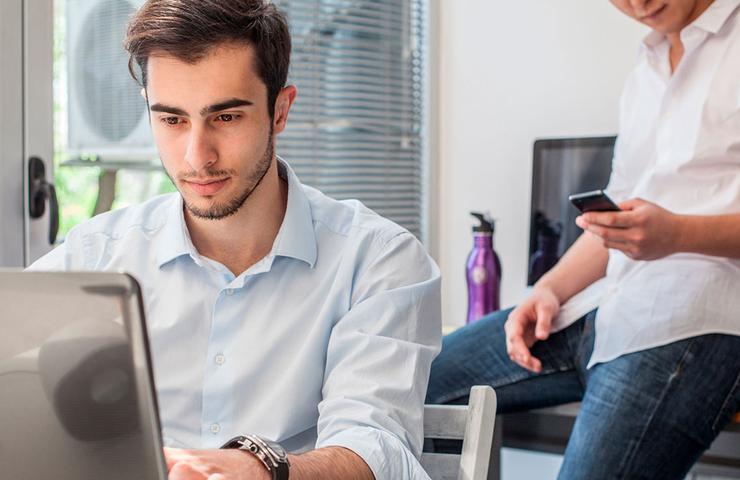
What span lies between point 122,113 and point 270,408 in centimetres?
132

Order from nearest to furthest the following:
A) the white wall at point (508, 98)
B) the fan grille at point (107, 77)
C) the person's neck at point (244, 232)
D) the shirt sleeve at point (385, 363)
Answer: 1. the shirt sleeve at point (385, 363)
2. the person's neck at point (244, 232)
3. the fan grille at point (107, 77)
4. the white wall at point (508, 98)

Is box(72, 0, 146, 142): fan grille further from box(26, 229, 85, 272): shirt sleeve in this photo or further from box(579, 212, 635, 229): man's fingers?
box(579, 212, 635, 229): man's fingers

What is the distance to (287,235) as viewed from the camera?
1.31 meters

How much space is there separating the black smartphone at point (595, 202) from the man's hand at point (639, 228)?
0.03 ft

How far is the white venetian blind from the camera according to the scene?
9.22ft

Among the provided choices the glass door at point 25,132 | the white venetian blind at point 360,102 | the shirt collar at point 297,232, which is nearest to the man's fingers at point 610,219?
the shirt collar at point 297,232

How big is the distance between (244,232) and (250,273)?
8cm

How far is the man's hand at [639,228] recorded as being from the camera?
1582mm

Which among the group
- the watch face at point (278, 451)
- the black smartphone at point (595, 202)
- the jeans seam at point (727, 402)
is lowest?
the jeans seam at point (727, 402)

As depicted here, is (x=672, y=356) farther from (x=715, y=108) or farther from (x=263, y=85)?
(x=263, y=85)

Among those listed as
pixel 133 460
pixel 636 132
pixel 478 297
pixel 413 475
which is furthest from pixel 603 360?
pixel 133 460

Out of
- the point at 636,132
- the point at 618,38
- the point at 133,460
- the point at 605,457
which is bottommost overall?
the point at 605,457

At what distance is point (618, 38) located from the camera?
8.85ft

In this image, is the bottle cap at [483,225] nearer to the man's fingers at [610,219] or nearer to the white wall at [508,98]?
the white wall at [508,98]
